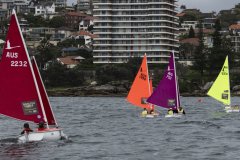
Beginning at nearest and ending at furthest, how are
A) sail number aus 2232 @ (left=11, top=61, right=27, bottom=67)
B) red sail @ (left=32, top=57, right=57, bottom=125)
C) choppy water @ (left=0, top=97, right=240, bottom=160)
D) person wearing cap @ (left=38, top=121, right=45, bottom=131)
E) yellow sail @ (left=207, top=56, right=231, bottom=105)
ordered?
choppy water @ (left=0, top=97, right=240, bottom=160) < sail number aus 2232 @ (left=11, top=61, right=27, bottom=67) < person wearing cap @ (left=38, top=121, right=45, bottom=131) < red sail @ (left=32, top=57, right=57, bottom=125) < yellow sail @ (left=207, top=56, right=231, bottom=105)

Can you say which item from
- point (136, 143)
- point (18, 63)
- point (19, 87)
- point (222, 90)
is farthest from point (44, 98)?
point (222, 90)

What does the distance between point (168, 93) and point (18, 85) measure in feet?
91.9

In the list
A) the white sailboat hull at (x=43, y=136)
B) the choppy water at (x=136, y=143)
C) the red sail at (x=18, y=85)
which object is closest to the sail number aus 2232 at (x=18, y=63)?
the red sail at (x=18, y=85)

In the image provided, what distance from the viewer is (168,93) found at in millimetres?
65312

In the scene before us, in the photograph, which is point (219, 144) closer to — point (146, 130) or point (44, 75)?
point (146, 130)

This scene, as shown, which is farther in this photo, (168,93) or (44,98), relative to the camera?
(168,93)

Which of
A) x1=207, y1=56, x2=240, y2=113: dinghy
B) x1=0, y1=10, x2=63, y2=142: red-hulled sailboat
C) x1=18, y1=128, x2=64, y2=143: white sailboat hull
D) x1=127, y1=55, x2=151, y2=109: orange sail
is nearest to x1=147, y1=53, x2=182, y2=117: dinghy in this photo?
x1=127, y1=55, x2=151, y2=109: orange sail

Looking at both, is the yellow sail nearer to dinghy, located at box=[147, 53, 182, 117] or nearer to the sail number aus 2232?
dinghy, located at box=[147, 53, 182, 117]

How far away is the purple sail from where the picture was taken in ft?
211

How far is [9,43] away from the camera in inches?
1483

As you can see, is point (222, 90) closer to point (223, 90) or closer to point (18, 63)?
point (223, 90)

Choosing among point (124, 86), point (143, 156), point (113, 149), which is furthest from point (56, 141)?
point (124, 86)

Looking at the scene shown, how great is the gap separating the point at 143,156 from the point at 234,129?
63.5ft

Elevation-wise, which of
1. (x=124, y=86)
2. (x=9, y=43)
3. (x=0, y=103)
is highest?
(x=9, y=43)
